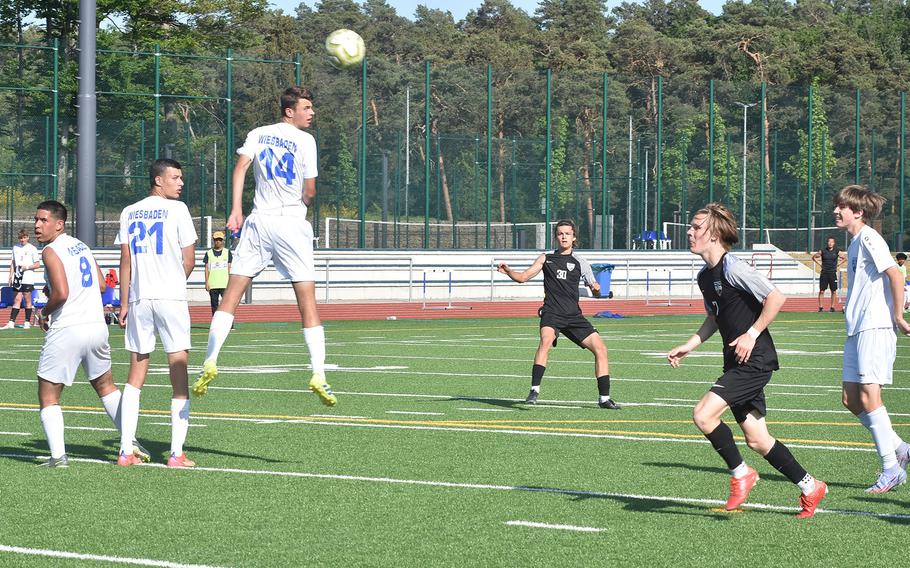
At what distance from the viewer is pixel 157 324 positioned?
9.96 metres

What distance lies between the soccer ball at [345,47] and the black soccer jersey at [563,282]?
9.40ft

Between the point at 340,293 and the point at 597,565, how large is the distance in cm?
3641

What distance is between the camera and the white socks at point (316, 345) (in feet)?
33.0

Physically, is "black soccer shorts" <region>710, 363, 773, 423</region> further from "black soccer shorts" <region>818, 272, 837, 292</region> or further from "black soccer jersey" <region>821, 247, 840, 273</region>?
"black soccer shorts" <region>818, 272, 837, 292</region>

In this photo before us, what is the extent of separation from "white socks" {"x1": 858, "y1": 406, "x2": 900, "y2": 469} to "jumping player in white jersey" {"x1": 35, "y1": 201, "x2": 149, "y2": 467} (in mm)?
5206

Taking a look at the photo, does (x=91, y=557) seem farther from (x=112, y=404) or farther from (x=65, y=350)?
(x=112, y=404)

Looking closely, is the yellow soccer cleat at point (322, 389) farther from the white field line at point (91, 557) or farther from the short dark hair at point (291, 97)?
the white field line at point (91, 557)

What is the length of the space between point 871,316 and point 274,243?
4.10 meters

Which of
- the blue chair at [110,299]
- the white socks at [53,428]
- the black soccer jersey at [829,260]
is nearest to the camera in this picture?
the white socks at [53,428]

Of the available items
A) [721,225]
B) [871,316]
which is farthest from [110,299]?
[721,225]

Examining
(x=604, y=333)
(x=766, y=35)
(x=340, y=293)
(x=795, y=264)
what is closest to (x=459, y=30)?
(x=766, y=35)

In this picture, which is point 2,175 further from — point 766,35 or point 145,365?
point 766,35

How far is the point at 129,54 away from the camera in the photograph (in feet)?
138

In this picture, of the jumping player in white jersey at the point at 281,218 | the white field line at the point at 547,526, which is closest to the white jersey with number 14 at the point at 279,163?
the jumping player in white jersey at the point at 281,218
